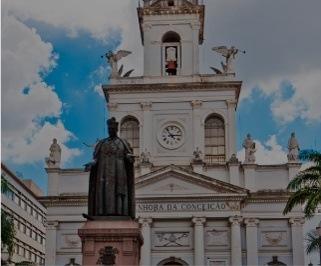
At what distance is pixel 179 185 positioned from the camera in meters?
37.4

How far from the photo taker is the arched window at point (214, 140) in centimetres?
3978

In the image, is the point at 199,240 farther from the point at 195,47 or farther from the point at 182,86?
the point at 195,47

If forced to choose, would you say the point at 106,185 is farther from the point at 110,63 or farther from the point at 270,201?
the point at 110,63

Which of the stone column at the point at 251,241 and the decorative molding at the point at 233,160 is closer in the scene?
the stone column at the point at 251,241

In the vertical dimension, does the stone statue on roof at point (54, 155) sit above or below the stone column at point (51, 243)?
above

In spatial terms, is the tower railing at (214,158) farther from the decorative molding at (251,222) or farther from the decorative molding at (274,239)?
the decorative molding at (274,239)

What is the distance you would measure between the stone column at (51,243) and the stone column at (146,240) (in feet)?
15.9

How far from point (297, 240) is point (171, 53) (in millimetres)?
13004

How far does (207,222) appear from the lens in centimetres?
3700

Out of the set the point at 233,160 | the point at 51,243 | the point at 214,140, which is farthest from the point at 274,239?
the point at 51,243

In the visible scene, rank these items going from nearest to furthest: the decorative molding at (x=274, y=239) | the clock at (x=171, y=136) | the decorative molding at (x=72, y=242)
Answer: the decorative molding at (x=274, y=239) → the decorative molding at (x=72, y=242) → the clock at (x=171, y=136)

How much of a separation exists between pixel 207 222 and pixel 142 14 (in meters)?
13.3

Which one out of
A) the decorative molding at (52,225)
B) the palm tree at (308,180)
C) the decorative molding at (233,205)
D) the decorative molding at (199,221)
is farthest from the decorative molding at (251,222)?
the palm tree at (308,180)

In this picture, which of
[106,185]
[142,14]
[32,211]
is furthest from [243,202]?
[32,211]
